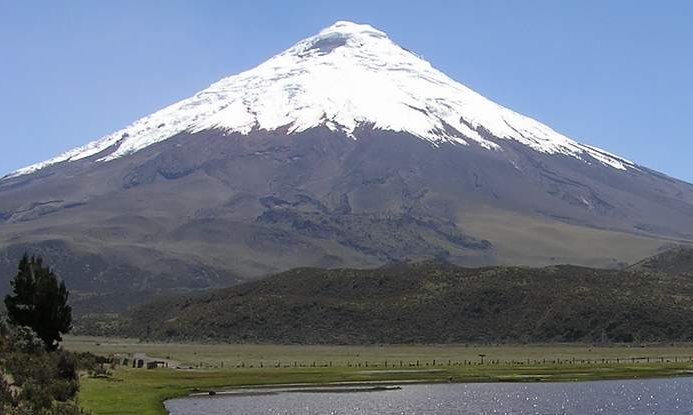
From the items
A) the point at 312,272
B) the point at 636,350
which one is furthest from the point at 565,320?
the point at 312,272

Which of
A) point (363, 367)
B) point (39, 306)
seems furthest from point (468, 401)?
point (363, 367)

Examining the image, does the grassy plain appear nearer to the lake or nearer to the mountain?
the lake

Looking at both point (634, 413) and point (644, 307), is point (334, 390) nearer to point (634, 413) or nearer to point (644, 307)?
point (634, 413)

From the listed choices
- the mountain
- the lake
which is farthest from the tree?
the mountain

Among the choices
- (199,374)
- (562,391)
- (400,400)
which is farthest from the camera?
(199,374)

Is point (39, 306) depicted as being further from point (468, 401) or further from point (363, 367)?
point (363, 367)

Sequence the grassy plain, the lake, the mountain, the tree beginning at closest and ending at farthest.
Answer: the lake < the grassy plain < the tree < the mountain
